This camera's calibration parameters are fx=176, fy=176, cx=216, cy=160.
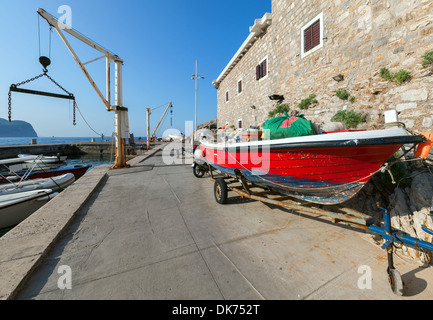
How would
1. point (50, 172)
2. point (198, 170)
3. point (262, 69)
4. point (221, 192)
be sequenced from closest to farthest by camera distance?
point (221, 192) < point (198, 170) < point (50, 172) < point (262, 69)

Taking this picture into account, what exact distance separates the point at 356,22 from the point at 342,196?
5.80 m

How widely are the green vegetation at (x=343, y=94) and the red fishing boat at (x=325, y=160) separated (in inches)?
159

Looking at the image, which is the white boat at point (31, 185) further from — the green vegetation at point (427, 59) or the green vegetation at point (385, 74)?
the green vegetation at point (427, 59)

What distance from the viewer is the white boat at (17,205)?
4383 millimetres

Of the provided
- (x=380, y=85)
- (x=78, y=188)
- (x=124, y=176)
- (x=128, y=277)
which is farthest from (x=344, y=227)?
(x=124, y=176)

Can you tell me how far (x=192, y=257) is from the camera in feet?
6.88

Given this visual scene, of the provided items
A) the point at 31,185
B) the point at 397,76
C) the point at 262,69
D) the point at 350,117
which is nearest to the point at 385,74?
the point at 397,76

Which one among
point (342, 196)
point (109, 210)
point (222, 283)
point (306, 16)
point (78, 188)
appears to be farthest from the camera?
point (306, 16)

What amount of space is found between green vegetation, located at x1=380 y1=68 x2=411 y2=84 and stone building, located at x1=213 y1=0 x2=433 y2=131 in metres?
0.08

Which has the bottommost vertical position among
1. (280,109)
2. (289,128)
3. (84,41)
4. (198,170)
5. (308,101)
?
(198,170)

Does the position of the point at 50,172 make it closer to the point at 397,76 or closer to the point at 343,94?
the point at 343,94

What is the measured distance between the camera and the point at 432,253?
1.96m

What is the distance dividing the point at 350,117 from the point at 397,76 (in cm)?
129

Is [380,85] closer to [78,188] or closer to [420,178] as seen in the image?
[420,178]
